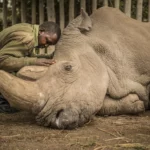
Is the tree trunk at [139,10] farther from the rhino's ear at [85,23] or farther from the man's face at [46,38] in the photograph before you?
the man's face at [46,38]

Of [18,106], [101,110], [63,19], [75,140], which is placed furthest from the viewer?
[63,19]

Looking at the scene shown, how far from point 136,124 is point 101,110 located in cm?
54

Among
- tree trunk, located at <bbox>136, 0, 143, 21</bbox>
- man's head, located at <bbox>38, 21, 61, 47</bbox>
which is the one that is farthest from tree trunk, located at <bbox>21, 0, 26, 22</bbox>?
man's head, located at <bbox>38, 21, 61, 47</bbox>

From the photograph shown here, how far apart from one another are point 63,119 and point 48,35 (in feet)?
4.89

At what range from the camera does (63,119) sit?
4.63m

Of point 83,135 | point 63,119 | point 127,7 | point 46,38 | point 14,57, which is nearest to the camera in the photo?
point 83,135

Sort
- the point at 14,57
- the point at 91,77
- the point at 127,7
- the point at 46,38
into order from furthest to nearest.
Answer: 1. the point at 127,7
2. the point at 46,38
3. the point at 14,57
4. the point at 91,77

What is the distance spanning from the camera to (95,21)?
19.8ft

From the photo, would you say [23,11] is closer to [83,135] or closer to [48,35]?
[48,35]

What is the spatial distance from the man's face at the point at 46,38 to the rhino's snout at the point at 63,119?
4.20 ft

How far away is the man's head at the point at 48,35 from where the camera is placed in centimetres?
572

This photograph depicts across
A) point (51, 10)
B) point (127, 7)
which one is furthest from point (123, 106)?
point (51, 10)

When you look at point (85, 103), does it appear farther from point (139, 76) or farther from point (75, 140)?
point (139, 76)

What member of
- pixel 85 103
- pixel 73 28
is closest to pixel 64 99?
pixel 85 103
